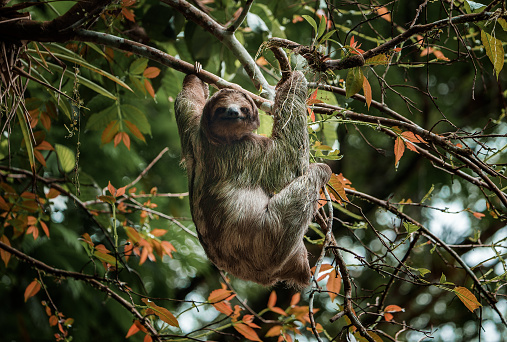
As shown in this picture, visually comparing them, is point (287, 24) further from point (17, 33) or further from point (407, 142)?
point (17, 33)

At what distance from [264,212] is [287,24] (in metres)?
3.08

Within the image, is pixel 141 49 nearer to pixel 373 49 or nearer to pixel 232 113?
pixel 232 113

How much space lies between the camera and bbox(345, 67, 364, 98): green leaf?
3369 millimetres

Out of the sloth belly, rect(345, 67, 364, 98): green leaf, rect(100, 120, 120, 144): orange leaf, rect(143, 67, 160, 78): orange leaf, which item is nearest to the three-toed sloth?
the sloth belly

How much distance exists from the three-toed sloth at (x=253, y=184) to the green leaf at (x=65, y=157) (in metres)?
2.03

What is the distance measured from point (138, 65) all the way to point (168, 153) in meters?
3.36

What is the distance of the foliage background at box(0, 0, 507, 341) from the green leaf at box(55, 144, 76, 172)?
0.06 feet

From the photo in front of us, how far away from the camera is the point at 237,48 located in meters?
4.05

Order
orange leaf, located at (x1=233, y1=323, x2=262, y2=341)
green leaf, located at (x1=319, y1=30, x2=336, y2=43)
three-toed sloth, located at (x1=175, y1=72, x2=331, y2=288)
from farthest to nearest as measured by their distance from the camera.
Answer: orange leaf, located at (x1=233, y1=323, x2=262, y2=341), three-toed sloth, located at (x1=175, y1=72, x2=331, y2=288), green leaf, located at (x1=319, y1=30, x2=336, y2=43)

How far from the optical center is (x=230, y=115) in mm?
4227

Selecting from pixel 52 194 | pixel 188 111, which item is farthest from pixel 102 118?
pixel 188 111

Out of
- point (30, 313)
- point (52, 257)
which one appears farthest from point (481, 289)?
point (30, 313)

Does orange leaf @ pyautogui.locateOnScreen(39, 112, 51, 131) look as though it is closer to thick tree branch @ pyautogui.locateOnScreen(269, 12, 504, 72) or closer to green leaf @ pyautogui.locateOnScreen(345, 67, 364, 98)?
thick tree branch @ pyautogui.locateOnScreen(269, 12, 504, 72)

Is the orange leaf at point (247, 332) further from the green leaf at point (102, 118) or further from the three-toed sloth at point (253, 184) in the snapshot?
the green leaf at point (102, 118)
